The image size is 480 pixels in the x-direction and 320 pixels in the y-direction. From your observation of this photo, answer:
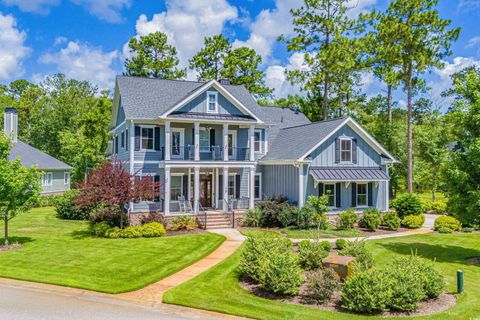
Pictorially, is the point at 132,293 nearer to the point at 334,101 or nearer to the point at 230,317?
the point at 230,317

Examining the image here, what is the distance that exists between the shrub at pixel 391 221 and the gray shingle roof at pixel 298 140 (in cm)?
689

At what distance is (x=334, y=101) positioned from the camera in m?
47.9

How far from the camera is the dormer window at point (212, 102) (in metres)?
27.1

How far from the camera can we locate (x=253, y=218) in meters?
26.2

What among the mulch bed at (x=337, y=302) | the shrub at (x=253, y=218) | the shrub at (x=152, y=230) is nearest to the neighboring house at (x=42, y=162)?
the shrub at (x=152, y=230)

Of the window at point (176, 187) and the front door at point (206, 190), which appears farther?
the front door at point (206, 190)

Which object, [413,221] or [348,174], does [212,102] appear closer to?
[348,174]

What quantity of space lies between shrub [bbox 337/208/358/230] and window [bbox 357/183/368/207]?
91.9 inches

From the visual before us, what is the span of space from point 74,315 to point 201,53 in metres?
41.0

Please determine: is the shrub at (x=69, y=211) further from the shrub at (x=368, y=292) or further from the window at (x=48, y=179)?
the shrub at (x=368, y=292)

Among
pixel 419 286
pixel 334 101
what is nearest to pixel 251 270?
pixel 419 286

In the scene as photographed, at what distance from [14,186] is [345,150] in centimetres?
2037

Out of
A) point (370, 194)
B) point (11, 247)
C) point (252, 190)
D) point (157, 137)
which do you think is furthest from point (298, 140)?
point (11, 247)

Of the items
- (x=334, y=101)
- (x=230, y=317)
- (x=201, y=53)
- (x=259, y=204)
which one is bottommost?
(x=230, y=317)
